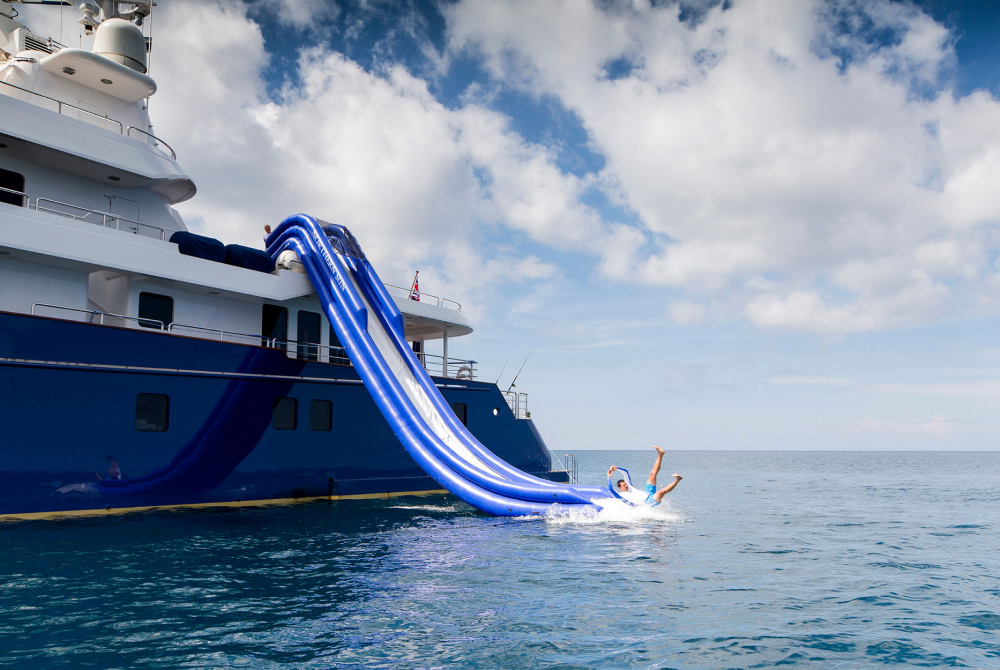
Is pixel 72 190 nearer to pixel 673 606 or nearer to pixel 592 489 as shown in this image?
pixel 592 489

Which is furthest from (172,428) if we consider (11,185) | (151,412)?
(11,185)

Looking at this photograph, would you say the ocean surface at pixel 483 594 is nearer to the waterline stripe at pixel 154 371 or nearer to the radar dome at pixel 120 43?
the waterline stripe at pixel 154 371

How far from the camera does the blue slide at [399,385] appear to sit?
14.5m

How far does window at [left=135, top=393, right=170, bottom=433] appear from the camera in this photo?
14477 millimetres

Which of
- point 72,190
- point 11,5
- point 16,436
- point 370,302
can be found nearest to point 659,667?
point 16,436

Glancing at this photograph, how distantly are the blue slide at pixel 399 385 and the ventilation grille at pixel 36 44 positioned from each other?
7752mm

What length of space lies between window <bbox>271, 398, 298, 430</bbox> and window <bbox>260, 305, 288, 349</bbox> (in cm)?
206

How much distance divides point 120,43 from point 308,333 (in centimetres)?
968

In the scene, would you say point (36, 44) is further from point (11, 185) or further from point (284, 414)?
point (284, 414)

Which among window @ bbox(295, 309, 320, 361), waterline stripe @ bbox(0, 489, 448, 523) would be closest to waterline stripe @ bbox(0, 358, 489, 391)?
window @ bbox(295, 309, 320, 361)

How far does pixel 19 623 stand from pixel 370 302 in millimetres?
12663

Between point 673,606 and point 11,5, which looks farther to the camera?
point 11,5

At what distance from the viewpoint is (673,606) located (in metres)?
7.84

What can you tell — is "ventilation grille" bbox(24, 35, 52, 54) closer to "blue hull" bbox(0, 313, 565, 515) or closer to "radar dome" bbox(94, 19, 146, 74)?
"radar dome" bbox(94, 19, 146, 74)
